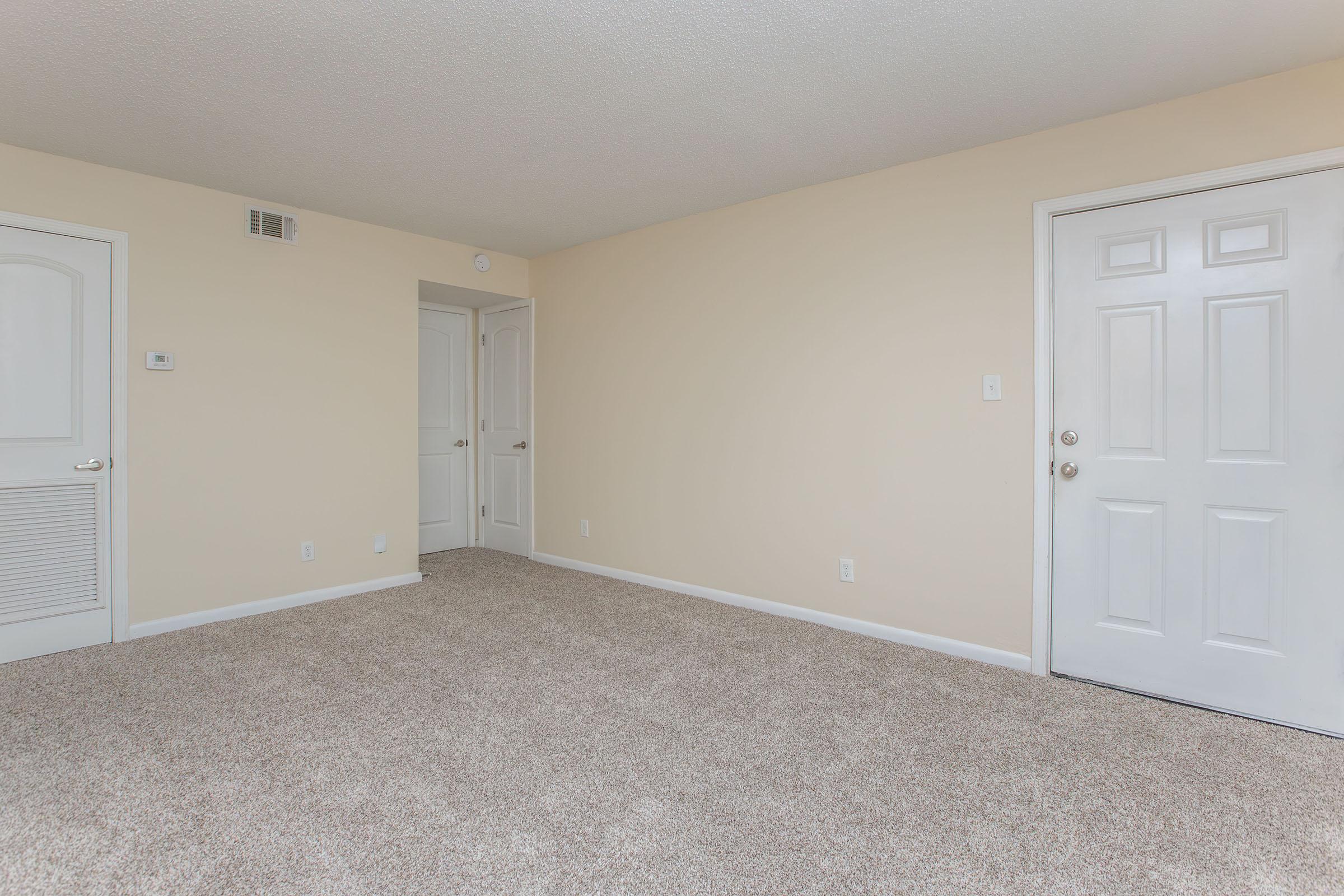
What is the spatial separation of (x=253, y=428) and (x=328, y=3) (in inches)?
101

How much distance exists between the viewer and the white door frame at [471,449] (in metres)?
5.64

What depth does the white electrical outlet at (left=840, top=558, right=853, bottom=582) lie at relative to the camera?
11.3 feet

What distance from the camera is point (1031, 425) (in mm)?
2885

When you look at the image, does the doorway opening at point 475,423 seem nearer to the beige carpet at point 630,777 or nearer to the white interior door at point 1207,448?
the beige carpet at point 630,777

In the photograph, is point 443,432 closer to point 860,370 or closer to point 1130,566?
point 860,370

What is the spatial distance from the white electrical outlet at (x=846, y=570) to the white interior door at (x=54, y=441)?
3.76 meters

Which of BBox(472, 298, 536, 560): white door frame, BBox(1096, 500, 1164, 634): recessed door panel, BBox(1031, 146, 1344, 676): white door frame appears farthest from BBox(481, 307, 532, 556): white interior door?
BBox(1096, 500, 1164, 634): recessed door panel

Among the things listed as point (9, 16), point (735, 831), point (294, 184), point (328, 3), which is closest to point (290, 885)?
point (735, 831)

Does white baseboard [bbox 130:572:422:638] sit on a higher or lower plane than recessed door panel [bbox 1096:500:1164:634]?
lower

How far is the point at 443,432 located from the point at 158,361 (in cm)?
226

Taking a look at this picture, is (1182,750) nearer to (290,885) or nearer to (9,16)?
(290,885)

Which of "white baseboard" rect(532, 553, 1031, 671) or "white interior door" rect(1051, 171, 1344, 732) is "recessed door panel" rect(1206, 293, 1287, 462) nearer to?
"white interior door" rect(1051, 171, 1344, 732)

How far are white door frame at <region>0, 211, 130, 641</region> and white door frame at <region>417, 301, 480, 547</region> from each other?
2547 millimetres

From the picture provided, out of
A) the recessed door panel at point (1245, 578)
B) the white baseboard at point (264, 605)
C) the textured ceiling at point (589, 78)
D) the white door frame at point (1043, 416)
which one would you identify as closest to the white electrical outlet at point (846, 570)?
the white door frame at point (1043, 416)
